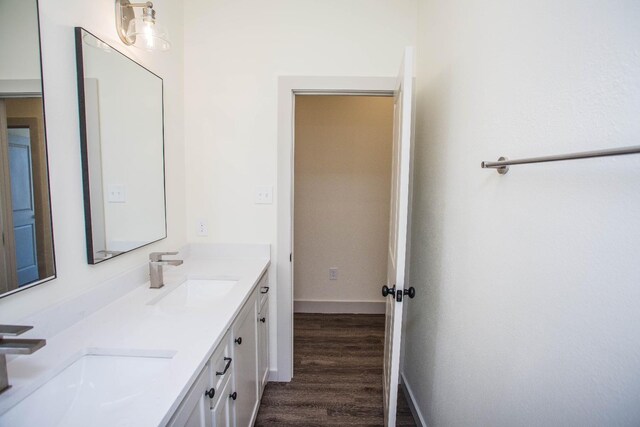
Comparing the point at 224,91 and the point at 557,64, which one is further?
the point at 224,91

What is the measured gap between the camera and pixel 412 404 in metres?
1.83

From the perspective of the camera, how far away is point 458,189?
4.21 feet

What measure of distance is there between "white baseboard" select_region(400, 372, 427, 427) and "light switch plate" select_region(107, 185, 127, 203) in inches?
77.5

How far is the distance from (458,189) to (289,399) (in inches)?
66.6

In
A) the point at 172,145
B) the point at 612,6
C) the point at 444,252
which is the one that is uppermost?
the point at 612,6

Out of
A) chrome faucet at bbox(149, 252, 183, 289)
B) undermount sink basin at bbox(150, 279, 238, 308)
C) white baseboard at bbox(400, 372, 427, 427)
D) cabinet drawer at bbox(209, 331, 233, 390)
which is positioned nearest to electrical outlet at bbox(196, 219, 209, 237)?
undermount sink basin at bbox(150, 279, 238, 308)

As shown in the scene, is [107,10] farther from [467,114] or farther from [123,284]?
[467,114]

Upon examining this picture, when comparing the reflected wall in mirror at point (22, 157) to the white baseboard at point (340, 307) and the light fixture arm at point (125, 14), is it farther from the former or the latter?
the white baseboard at point (340, 307)

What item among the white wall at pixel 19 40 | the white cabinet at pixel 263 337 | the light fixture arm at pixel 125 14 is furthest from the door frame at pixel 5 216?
the white cabinet at pixel 263 337

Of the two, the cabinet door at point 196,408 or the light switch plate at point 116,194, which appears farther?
the light switch plate at point 116,194

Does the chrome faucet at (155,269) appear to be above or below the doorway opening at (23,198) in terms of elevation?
below

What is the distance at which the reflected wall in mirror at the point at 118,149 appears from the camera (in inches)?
44.3

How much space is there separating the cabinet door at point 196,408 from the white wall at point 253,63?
47.0 inches

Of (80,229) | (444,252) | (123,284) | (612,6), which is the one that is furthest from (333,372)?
(612,6)
